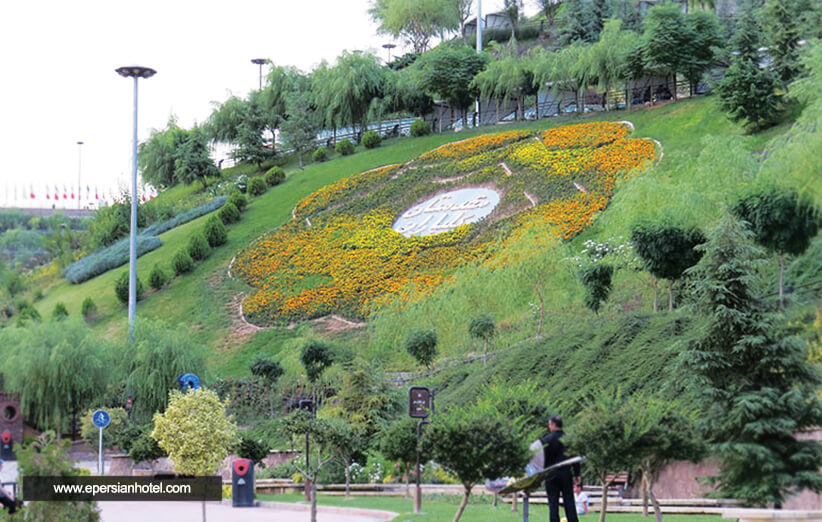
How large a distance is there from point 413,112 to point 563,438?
A: 48.1 meters

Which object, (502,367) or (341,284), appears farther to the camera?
(341,284)

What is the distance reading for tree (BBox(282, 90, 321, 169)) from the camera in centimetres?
5716

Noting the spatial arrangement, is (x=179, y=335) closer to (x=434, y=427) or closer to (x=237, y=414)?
(x=237, y=414)

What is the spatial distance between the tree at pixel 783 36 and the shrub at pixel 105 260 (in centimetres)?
3051

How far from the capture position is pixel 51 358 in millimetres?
29875

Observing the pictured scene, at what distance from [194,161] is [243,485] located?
42658 millimetres

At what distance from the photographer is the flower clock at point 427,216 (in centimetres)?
3791

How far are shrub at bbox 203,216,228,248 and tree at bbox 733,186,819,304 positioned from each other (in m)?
29.7

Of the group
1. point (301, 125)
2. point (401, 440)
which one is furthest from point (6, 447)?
point (301, 125)

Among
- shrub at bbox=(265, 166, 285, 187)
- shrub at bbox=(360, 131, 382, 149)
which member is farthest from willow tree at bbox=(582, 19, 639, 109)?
shrub at bbox=(265, 166, 285, 187)

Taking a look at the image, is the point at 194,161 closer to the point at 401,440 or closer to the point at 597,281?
the point at 597,281

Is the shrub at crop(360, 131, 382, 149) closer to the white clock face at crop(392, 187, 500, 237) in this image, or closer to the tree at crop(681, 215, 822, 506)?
the white clock face at crop(392, 187, 500, 237)

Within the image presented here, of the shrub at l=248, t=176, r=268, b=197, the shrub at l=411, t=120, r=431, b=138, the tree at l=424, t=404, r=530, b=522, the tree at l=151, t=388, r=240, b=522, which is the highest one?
the shrub at l=411, t=120, r=431, b=138

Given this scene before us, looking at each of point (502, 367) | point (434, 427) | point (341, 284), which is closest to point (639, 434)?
point (434, 427)
